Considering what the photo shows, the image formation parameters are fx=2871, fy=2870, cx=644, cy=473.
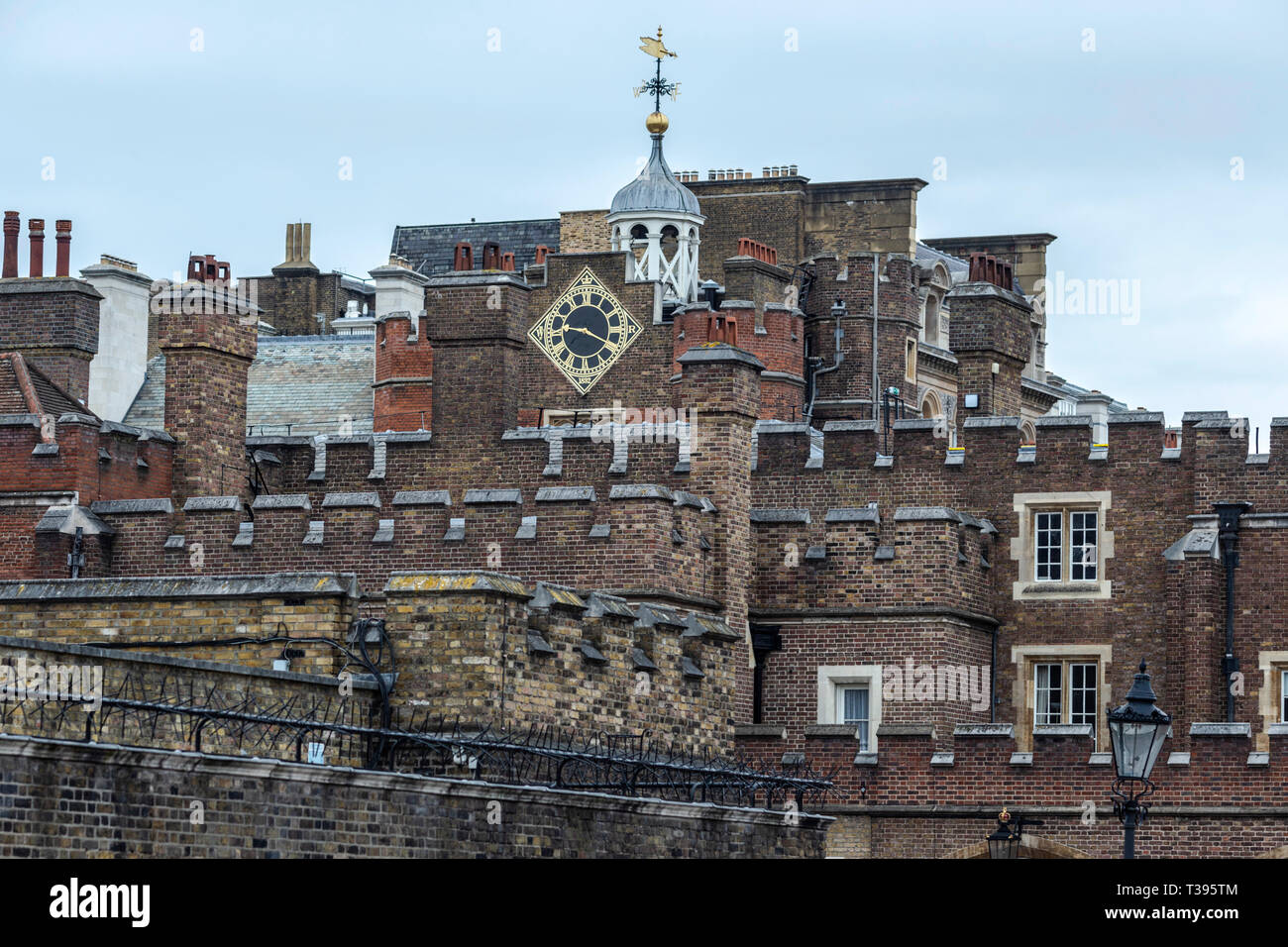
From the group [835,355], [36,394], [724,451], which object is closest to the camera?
[724,451]

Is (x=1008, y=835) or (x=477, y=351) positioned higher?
(x=477, y=351)

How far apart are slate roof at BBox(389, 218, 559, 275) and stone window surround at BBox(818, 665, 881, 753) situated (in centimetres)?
3866

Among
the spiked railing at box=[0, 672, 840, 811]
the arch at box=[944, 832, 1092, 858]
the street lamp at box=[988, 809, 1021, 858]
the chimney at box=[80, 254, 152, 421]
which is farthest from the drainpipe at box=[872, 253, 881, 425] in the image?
the spiked railing at box=[0, 672, 840, 811]

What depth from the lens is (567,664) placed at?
31406 millimetres

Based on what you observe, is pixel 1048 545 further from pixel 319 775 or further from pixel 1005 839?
pixel 319 775

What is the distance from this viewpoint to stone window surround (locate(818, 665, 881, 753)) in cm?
3981

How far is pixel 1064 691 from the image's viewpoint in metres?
41.1

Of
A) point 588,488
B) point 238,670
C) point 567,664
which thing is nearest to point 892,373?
point 588,488

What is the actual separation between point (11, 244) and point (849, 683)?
18.6 metres

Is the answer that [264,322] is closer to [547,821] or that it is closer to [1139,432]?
[1139,432]

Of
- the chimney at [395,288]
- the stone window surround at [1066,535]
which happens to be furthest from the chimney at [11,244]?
the stone window surround at [1066,535]

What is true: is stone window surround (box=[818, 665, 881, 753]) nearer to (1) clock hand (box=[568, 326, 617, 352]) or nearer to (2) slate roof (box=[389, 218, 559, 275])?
(1) clock hand (box=[568, 326, 617, 352])

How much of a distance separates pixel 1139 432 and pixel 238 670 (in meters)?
17.4

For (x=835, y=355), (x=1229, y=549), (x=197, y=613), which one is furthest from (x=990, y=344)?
(x=197, y=613)
